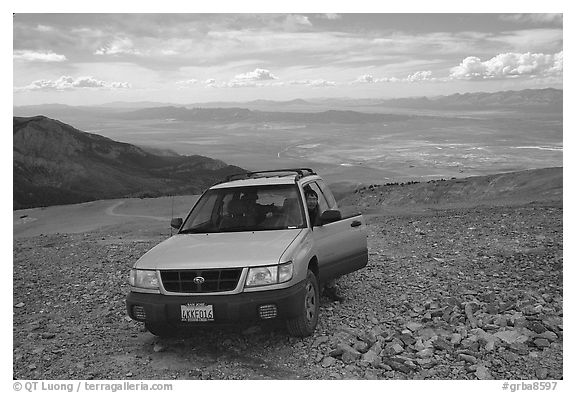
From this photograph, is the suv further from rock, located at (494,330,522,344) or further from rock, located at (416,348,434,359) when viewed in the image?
rock, located at (494,330,522,344)

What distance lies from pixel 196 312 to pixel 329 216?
2025mm

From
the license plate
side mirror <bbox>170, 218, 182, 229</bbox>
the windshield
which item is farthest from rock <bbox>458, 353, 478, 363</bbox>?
side mirror <bbox>170, 218, 182, 229</bbox>

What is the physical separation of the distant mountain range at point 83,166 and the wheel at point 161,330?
70298 mm

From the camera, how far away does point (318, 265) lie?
20.4 feet

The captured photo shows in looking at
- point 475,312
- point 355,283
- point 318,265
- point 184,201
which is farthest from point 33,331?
point 184,201

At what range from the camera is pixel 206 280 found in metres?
5.13

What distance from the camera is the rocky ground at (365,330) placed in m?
5.18

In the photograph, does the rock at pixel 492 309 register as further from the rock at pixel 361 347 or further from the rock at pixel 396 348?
the rock at pixel 361 347

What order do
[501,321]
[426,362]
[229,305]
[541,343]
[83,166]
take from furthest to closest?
[83,166], [501,321], [541,343], [426,362], [229,305]

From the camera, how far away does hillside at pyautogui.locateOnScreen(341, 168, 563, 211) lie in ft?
88.8

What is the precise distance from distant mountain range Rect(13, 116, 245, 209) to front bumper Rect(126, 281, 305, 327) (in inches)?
2791

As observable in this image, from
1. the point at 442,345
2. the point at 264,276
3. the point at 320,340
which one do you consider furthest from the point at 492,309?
the point at 264,276

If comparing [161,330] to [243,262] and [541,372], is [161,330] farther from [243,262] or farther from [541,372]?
[541,372]

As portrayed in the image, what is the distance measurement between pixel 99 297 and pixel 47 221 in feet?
126
